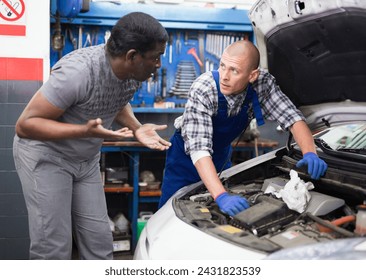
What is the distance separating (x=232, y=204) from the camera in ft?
6.46

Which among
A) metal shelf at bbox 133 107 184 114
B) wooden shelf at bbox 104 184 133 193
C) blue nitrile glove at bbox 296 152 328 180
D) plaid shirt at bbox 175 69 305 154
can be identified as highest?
plaid shirt at bbox 175 69 305 154

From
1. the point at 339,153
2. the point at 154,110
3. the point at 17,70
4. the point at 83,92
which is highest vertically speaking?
the point at 83,92

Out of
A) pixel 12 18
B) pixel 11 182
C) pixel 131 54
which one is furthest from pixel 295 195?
pixel 12 18

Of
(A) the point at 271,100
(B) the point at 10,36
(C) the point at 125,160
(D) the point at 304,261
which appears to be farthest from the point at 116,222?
(D) the point at 304,261

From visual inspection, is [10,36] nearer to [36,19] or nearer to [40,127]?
[36,19]

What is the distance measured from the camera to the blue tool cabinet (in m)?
3.85

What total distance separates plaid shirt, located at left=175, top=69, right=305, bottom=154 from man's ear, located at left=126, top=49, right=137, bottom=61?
0.39 metres

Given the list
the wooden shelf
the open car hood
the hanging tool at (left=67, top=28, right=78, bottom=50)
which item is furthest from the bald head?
the hanging tool at (left=67, top=28, right=78, bottom=50)

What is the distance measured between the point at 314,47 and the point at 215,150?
0.80 meters

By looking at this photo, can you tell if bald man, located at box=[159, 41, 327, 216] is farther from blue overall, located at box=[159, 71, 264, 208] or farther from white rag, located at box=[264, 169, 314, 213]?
white rag, located at box=[264, 169, 314, 213]

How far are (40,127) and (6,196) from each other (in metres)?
1.53

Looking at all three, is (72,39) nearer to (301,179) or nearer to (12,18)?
(12,18)

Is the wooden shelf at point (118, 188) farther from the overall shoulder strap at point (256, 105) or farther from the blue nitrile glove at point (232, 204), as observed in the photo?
the blue nitrile glove at point (232, 204)

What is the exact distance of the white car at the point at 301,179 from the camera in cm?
171
